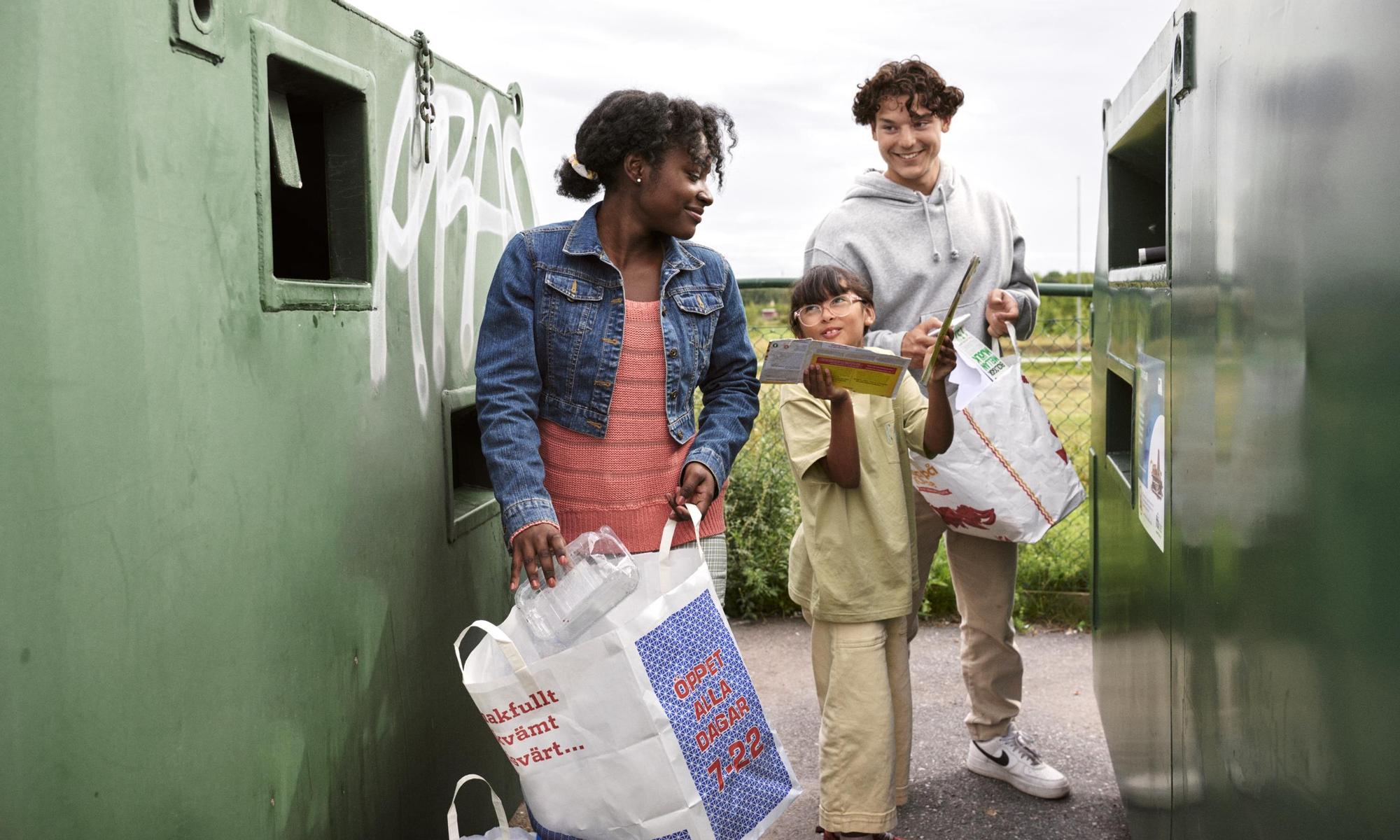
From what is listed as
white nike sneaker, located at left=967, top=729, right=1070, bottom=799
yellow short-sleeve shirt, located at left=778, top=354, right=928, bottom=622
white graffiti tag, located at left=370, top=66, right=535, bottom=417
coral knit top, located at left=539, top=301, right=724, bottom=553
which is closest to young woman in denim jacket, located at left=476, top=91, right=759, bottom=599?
coral knit top, located at left=539, top=301, right=724, bottom=553

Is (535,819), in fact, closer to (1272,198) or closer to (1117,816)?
(1272,198)

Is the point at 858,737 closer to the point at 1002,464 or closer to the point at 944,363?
the point at 1002,464

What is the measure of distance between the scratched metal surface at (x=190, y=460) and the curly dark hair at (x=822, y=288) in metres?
1.02

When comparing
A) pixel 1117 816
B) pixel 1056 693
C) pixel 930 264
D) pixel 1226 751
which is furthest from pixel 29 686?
pixel 1056 693

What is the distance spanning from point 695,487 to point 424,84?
39.8 inches

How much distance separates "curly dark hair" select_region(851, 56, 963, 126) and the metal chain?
49.7 inches

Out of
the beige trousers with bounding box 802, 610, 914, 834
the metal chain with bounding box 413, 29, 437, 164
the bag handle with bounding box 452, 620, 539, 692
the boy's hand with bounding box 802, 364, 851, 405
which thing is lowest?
the beige trousers with bounding box 802, 610, 914, 834

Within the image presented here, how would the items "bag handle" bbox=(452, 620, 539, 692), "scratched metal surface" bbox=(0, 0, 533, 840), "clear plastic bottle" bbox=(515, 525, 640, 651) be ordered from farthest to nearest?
1. "clear plastic bottle" bbox=(515, 525, 640, 651)
2. "bag handle" bbox=(452, 620, 539, 692)
3. "scratched metal surface" bbox=(0, 0, 533, 840)

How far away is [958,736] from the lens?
4.03 meters

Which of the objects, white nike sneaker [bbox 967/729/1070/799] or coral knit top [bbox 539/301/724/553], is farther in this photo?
white nike sneaker [bbox 967/729/1070/799]

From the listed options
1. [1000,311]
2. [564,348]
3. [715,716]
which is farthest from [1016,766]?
[564,348]

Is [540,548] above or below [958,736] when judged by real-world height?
above

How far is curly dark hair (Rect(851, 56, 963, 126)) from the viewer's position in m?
3.34

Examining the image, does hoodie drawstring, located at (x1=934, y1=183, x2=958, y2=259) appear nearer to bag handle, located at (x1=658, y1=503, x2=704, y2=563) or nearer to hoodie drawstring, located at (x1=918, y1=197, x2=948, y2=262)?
hoodie drawstring, located at (x1=918, y1=197, x2=948, y2=262)
